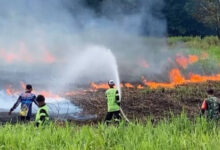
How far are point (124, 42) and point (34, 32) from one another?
30.7 feet

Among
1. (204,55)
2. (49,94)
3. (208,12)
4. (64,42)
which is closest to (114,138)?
(49,94)

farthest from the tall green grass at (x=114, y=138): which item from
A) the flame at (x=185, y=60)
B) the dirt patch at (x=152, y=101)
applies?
the flame at (x=185, y=60)

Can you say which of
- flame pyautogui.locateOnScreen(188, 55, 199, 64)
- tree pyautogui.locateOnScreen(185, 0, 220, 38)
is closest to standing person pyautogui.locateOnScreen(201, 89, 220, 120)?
flame pyautogui.locateOnScreen(188, 55, 199, 64)

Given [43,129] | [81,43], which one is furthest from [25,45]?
[43,129]

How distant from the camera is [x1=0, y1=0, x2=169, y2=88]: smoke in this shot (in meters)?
28.3

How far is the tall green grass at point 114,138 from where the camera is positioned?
8.78 metres

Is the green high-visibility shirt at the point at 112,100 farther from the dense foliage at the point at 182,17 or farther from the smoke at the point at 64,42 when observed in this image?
the dense foliage at the point at 182,17

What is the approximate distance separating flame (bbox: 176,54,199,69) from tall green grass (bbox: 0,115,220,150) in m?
20.5

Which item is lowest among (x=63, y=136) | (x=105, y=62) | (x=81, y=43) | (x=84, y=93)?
(x=63, y=136)

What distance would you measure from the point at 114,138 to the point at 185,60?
22853 mm

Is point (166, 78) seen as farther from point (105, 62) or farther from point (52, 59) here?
point (52, 59)

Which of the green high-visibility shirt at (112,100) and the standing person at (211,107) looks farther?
the green high-visibility shirt at (112,100)

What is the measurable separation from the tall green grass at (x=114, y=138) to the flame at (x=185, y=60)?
20.5 meters

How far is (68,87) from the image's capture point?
932 inches
